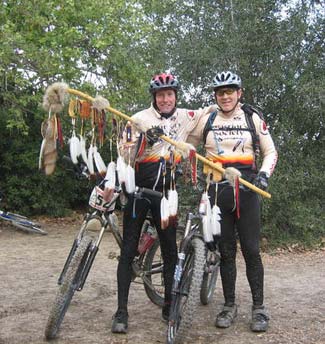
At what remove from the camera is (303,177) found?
7.77 metres

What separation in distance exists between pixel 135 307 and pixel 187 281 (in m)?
1.01

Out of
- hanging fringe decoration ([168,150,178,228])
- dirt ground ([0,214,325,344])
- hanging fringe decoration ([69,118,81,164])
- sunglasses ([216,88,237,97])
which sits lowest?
dirt ground ([0,214,325,344])

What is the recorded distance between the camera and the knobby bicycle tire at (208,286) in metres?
4.45

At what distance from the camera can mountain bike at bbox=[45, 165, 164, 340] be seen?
11.6 ft

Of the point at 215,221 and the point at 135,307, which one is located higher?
the point at 215,221

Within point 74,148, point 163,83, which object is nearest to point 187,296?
point 74,148

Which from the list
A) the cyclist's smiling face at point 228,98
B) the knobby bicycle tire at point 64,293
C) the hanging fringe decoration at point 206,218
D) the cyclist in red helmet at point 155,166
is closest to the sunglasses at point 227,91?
the cyclist's smiling face at point 228,98

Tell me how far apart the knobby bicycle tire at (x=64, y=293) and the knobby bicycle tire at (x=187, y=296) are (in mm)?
698

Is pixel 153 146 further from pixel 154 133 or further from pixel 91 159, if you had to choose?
pixel 91 159

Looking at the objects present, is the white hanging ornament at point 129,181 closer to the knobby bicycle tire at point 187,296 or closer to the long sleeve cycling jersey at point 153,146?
the long sleeve cycling jersey at point 153,146

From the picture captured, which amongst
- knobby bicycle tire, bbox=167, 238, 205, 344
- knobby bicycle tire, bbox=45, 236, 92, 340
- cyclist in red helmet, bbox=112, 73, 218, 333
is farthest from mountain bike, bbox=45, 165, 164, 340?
knobby bicycle tire, bbox=167, 238, 205, 344

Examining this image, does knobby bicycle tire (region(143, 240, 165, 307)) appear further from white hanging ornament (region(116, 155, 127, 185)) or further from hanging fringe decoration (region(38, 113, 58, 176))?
hanging fringe decoration (region(38, 113, 58, 176))

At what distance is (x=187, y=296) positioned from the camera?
138 inches

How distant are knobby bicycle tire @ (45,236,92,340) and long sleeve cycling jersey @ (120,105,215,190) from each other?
0.69 m
